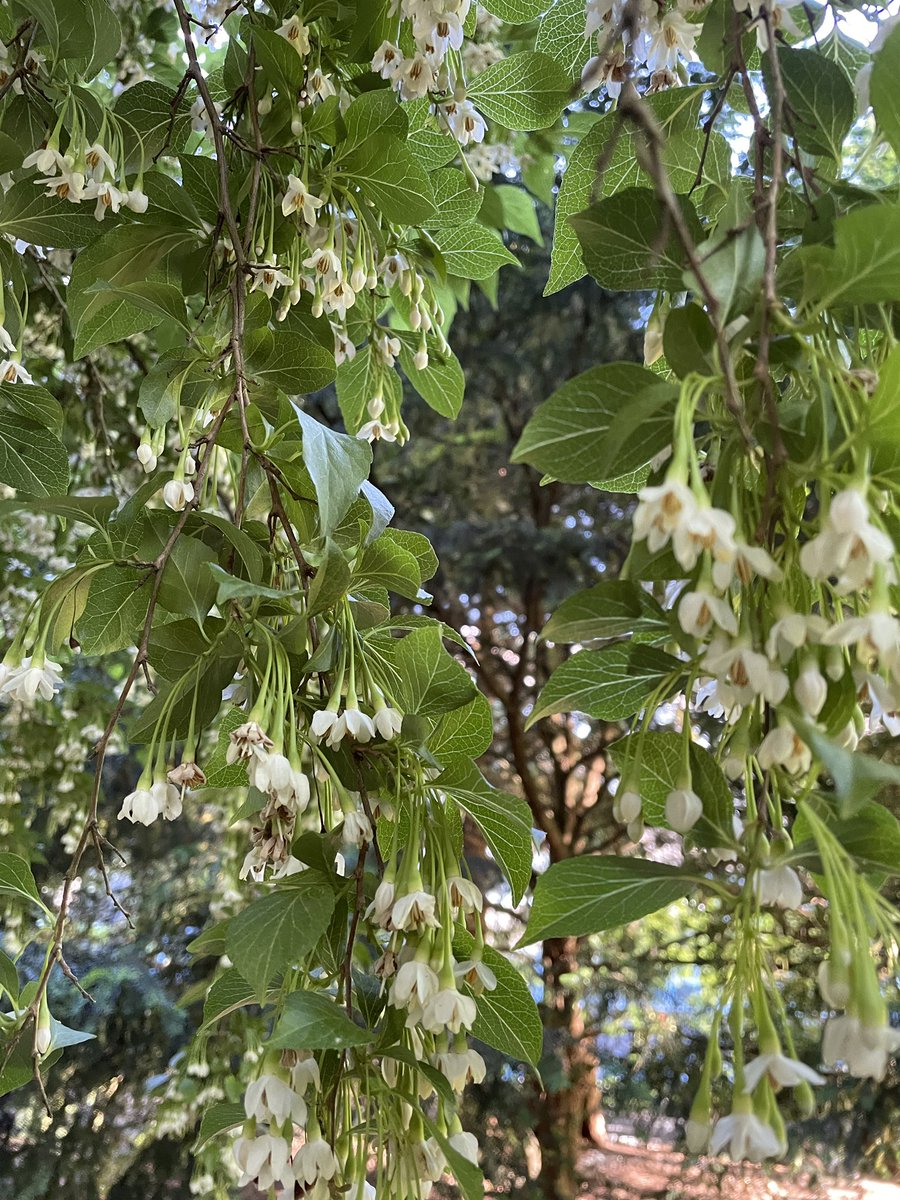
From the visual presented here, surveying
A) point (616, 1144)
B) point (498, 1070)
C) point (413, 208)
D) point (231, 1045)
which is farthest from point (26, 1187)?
point (616, 1144)

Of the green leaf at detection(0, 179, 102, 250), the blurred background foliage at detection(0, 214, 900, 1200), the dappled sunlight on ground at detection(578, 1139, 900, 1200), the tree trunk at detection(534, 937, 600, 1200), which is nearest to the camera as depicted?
the green leaf at detection(0, 179, 102, 250)

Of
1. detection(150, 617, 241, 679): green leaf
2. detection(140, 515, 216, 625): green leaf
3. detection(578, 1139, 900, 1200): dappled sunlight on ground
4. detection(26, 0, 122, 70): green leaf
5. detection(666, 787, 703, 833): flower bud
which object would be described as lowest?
detection(578, 1139, 900, 1200): dappled sunlight on ground

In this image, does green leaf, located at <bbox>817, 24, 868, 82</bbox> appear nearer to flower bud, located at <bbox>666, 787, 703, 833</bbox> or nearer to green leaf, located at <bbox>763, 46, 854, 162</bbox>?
green leaf, located at <bbox>763, 46, 854, 162</bbox>

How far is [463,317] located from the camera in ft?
9.91

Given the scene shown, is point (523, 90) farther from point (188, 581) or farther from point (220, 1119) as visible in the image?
point (220, 1119)

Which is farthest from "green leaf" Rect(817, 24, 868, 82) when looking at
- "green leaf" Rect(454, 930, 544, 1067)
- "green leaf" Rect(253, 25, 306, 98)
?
"green leaf" Rect(454, 930, 544, 1067)

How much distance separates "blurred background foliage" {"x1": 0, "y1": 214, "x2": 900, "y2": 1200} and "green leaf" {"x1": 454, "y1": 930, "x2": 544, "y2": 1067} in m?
1.00

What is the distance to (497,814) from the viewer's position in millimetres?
471

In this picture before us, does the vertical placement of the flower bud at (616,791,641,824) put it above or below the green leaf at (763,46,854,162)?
below

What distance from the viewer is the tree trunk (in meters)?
2.63

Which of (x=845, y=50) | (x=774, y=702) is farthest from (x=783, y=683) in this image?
(x=845, y=50)

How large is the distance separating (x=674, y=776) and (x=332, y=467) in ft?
0.70

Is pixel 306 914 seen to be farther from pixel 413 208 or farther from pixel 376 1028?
pixel 413 208

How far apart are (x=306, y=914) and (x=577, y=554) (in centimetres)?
259
